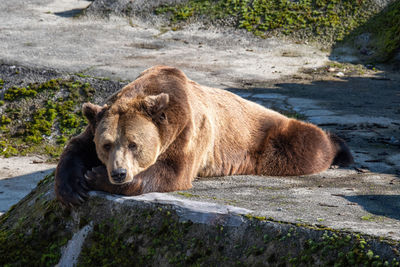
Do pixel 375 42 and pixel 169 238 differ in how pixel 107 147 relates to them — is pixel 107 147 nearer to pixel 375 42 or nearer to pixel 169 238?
pixel 169 238

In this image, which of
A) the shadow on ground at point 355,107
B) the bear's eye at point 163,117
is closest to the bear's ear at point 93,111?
the bear's eye at point 163,117

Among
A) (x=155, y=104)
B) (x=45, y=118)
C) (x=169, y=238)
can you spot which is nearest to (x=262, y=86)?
(x=45, y=118)

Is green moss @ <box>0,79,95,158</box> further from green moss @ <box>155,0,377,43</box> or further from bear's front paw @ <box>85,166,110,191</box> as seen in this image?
green moss @ <box>155,0,377,43</box>

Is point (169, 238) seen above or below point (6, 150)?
above

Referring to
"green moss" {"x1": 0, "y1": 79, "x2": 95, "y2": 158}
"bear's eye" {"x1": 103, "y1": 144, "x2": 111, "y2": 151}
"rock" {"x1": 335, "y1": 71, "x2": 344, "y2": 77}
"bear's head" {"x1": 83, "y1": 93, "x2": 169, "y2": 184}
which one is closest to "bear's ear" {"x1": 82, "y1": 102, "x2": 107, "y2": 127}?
"bear's head" {"x1": 83, "y1": 93, "x2": 169, "y2": 184}

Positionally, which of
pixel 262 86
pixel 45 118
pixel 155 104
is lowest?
pixel 45 118

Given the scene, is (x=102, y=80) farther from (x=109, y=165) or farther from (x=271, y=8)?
(x=271, y=8)

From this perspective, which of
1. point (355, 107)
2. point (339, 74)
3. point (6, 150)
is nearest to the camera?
point (6, 150)

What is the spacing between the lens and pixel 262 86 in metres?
10.8

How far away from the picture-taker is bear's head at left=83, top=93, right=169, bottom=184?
4.11 metres

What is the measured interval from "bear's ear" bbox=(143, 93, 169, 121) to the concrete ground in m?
0.74

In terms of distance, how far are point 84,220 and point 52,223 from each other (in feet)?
1.20

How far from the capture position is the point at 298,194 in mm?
4746

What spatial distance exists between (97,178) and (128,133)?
42cm
